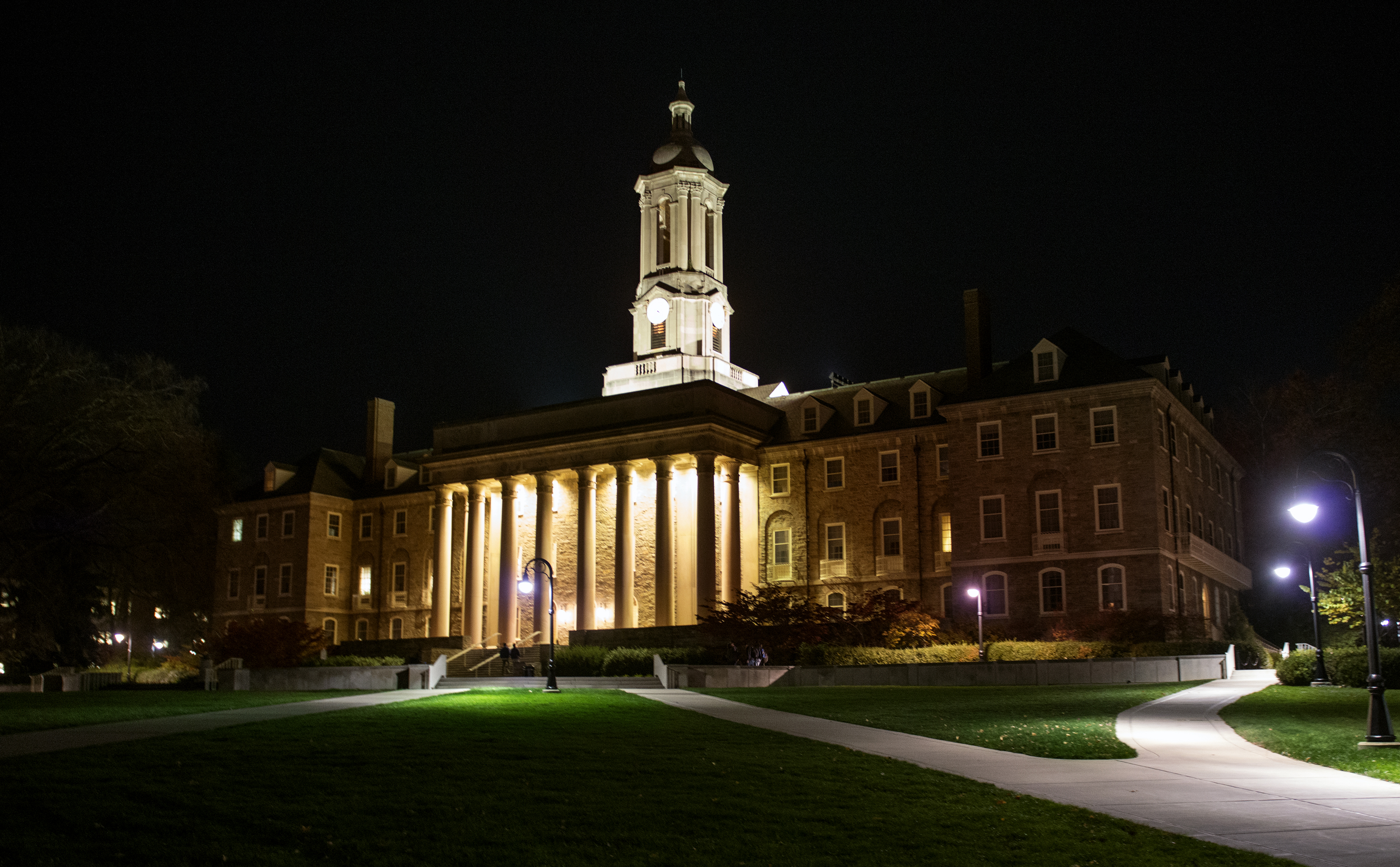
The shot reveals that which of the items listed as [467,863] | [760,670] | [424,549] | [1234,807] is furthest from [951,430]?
[467,863]

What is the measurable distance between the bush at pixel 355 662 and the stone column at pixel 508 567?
24.2ft

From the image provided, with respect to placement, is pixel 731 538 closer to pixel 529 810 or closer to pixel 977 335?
pixel 977 335

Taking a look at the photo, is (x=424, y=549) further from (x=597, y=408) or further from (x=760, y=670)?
(x=760, y=670)

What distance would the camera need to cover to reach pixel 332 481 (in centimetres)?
7725

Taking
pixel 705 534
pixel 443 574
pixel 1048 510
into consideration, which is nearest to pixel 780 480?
pixel 705 534

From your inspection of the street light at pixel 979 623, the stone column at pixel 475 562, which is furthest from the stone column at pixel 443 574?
the street light at pixel 979 623

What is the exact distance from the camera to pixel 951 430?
178 ft

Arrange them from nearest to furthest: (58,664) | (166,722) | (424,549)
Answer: (166,722)
(58,664)
(424,549)

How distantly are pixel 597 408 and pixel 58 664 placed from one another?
3059 centimetres

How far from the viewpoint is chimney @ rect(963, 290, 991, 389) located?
57969mm

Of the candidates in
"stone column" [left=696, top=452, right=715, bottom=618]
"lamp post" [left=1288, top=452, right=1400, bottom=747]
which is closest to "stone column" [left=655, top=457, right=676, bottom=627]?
"stone column" [left=696, top=452, right=715, bottom=618]

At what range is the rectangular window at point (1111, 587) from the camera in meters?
49.1

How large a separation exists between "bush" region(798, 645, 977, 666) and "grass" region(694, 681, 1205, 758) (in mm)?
5384

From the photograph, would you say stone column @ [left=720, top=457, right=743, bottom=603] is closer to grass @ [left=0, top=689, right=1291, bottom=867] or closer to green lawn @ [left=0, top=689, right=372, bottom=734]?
green lawn @ [left=0, top=689, right=372, bottom=734]
